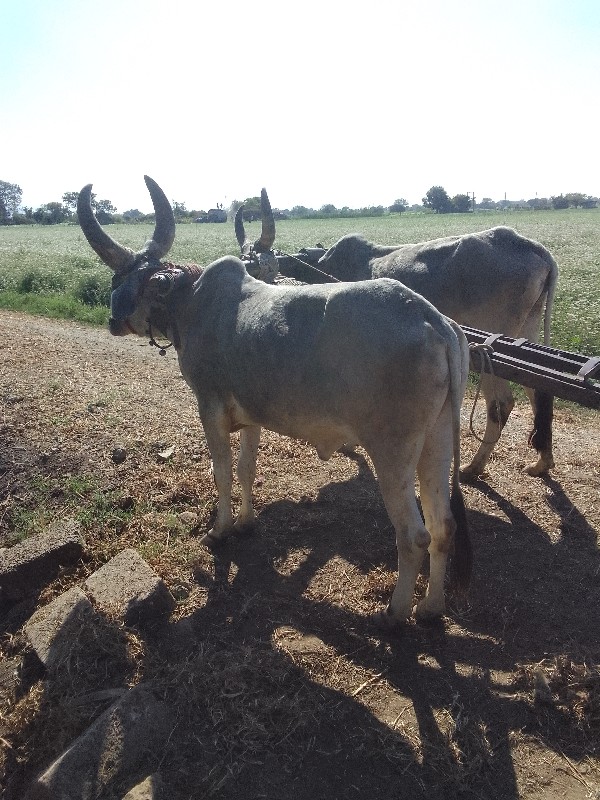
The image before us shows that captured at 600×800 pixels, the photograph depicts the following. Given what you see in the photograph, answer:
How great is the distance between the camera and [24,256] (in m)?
30.2

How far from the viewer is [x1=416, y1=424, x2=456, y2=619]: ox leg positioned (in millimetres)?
4230

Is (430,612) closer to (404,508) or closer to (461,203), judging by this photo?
(404,508)

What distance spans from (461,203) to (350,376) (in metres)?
94.5

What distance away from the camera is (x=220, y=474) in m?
5.48

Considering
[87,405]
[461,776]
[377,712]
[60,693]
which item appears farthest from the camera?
[87,405]

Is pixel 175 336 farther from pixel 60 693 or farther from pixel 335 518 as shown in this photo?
pixel 60 693

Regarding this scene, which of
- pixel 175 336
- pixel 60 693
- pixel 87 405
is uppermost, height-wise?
pixel 175 336

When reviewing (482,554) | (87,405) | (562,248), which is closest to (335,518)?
(482,554)

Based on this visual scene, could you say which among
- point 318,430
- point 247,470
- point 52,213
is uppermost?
point 52,213

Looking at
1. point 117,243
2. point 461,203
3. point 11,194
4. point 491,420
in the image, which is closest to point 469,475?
point 491,420

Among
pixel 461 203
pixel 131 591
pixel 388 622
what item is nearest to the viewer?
→ pixel 388 622

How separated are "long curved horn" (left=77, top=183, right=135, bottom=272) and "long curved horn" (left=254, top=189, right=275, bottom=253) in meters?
1.31

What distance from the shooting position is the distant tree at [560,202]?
98.8 metres

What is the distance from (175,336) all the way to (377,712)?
340cm
